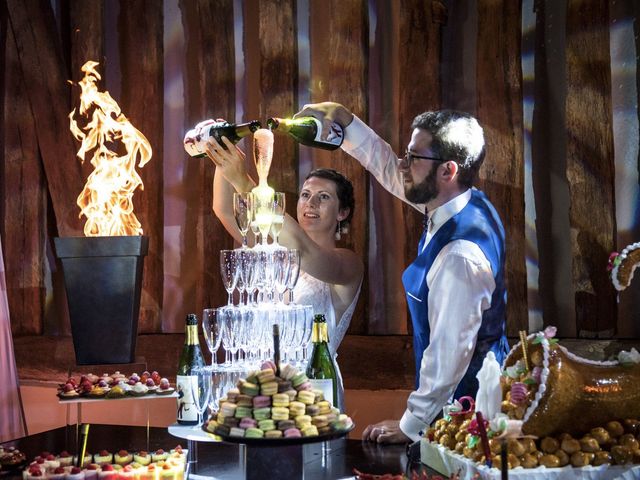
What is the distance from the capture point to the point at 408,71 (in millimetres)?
3951

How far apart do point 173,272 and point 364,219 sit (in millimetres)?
1117

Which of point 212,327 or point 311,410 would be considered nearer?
point 311,410

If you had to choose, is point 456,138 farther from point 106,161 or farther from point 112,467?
point 106,161

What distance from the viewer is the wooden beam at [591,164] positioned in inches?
141

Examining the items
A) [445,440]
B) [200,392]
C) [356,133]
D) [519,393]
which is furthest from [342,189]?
[519,393]

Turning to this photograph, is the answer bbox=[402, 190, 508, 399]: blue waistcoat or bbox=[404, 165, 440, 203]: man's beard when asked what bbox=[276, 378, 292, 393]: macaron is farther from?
bbox=[404, 165, 440, 203]: man's beard

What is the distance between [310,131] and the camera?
3.35 meters

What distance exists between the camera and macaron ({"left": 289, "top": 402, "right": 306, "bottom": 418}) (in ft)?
6.58

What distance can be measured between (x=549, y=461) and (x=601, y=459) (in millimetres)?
134

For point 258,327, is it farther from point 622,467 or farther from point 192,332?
point 622,467

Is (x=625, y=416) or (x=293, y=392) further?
(x=625, y=416)

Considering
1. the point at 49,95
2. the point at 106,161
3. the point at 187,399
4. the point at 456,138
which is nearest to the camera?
the point at 187,399

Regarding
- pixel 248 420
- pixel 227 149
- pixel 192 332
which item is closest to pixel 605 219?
pixel 227 149

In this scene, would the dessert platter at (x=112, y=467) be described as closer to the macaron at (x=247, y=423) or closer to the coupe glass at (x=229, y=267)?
the macaron at (x=247, y=423)
